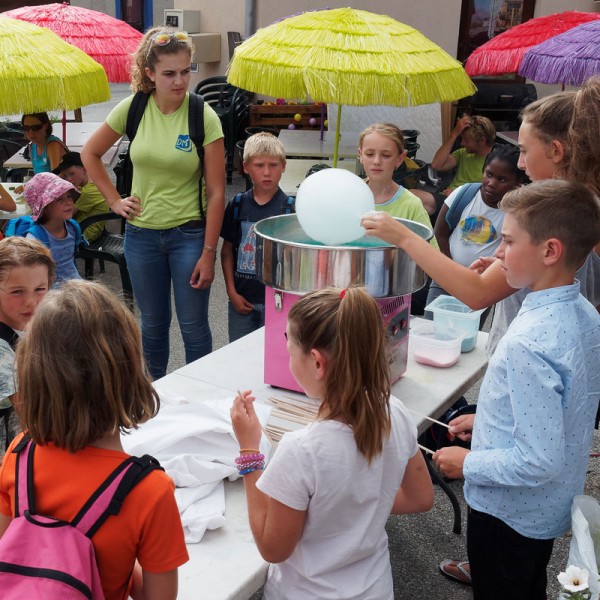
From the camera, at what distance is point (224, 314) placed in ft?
17.1

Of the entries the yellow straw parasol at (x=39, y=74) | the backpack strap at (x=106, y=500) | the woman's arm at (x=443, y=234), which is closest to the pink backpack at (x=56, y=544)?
the backpack strap at (x=106, y=500)

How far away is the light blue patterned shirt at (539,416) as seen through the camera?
163cm

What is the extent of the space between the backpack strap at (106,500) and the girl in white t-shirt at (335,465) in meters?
0.29

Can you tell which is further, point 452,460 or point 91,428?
point 452,460

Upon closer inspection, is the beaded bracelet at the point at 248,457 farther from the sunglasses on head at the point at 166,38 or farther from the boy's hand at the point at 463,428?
the sunglasses on head at the point at 166,38

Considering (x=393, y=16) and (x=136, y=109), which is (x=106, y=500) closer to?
(x=136, y=109)

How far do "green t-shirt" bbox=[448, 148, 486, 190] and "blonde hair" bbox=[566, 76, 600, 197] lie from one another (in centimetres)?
377

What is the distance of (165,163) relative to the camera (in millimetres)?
3221

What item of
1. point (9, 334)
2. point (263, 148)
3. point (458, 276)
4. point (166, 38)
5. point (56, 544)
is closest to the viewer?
point (56, 544)

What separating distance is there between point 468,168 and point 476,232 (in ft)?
7.23

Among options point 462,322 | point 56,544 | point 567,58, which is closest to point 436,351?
point 462,322

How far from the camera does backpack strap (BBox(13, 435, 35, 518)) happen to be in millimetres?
1290

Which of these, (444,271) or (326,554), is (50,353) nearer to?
(326,554)

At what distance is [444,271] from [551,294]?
35 cm
